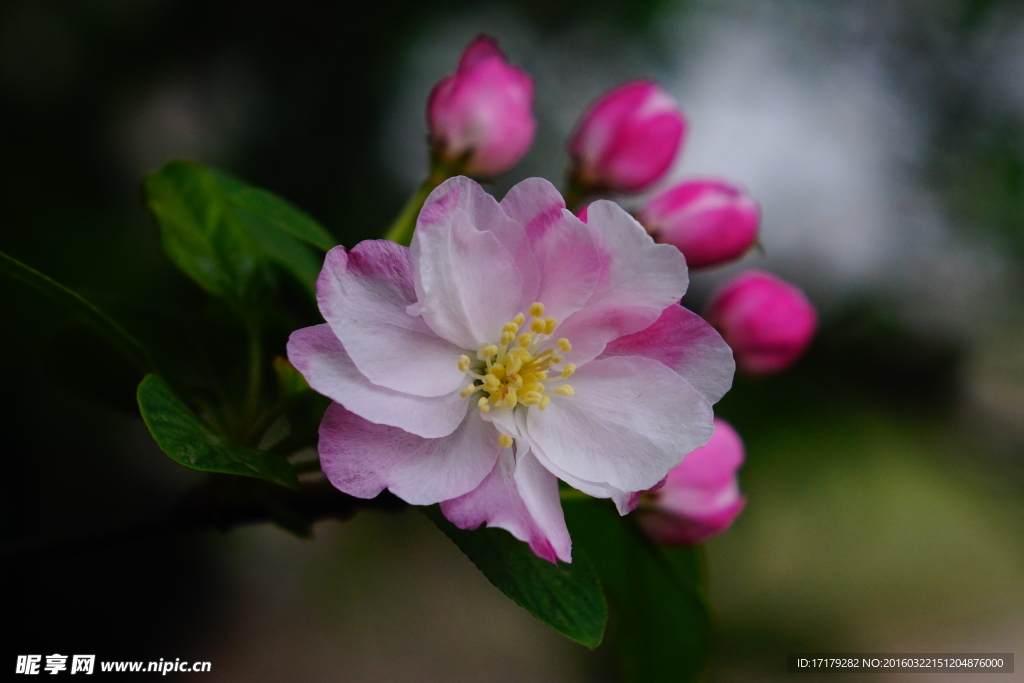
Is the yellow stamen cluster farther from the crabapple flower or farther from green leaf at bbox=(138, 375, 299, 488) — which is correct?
green leaf at bbox=(138, 375, 299, 488)

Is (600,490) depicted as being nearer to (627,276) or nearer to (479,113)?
(627,276)

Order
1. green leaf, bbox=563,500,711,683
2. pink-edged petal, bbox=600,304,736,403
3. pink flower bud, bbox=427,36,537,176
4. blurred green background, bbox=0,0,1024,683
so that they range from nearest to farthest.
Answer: pink-edged petal, bbox=600,304,736,403 → pink flower bud, bbox=427,36,537,176 → green leaf, bbox=563,500,711,683 → blurred green background, bbox=0,0,1024,683

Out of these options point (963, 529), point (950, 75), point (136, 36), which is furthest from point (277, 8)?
point (963, 529)

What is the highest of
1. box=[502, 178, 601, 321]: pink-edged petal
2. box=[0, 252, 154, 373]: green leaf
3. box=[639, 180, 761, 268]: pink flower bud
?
box=[639, 180, 761, 268]: pink flower bud

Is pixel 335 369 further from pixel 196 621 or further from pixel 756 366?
pixel 196 621

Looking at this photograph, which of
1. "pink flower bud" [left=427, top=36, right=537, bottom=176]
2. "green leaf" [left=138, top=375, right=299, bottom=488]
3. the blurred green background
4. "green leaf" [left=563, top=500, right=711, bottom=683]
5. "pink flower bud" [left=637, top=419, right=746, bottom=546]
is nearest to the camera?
"green leaf" [left=138, top=375, right=299, bottom=488]

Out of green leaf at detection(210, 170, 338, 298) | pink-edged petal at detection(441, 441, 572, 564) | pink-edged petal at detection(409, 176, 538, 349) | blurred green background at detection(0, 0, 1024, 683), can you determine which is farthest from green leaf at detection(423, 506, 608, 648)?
blurred green background at detection(0, 0, 1024, 683)

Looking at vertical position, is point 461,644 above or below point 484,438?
below

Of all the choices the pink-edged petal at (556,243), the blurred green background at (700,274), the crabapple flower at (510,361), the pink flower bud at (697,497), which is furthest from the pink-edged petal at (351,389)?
the blurred green background at (700,274)
